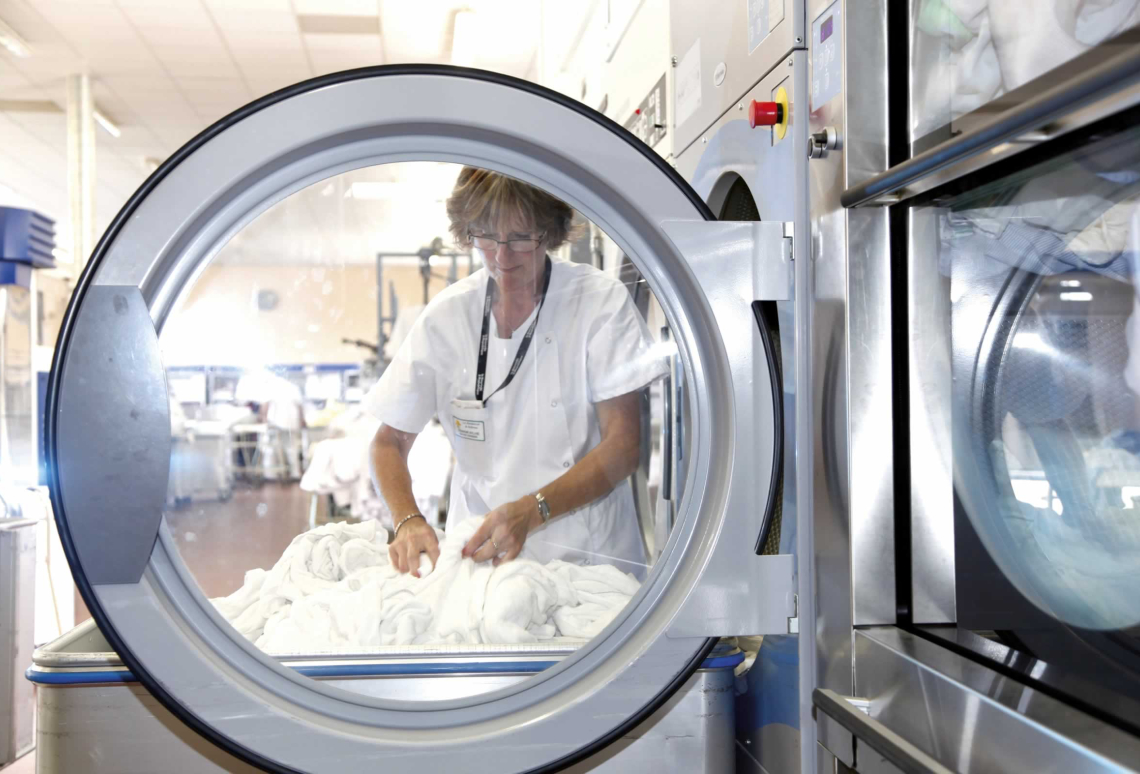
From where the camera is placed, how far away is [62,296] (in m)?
4.95

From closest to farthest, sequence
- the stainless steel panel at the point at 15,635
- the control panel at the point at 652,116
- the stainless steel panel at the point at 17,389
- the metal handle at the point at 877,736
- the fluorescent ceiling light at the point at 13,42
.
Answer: the metal handle at the point at 877,736 < the control panel at the point at 652,116 < the stainless steel panel at the point at 15,635 < the stainless steel panel at the point at 17,389 < the fluorescent ceiling light at the point at 13,42

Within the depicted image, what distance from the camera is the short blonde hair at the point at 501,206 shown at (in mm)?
1133

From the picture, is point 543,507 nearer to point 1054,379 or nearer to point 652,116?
point 1054,379

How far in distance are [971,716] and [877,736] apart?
0.39 feet

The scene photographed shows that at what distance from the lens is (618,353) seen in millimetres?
1214

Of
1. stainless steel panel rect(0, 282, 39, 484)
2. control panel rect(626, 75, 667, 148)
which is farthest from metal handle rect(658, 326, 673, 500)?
stainless steel panel rect(0, 282, 39, 484)

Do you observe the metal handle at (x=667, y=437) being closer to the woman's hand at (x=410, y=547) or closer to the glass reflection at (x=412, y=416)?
the glass reflection at (x=412, y=416)

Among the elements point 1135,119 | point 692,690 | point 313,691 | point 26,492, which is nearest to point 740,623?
point 692,690

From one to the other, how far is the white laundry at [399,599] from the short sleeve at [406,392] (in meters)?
0.14

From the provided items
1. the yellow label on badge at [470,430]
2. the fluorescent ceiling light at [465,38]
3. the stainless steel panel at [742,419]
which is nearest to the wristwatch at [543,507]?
the yellow label on badge at [470,430]

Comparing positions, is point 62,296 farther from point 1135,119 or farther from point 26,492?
point 1135,119

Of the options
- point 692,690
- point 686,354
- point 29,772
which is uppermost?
point 686,354

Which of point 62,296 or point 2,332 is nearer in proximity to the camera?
point 2,332

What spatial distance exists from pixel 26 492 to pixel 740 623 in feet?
11.0
